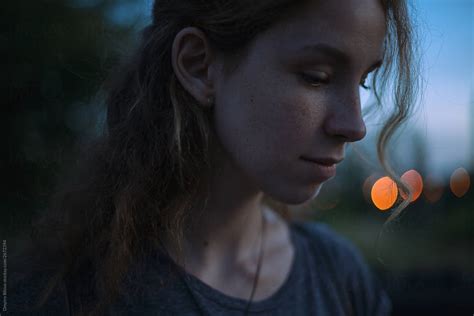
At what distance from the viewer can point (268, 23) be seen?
816mm

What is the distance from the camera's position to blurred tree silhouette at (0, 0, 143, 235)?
991mm

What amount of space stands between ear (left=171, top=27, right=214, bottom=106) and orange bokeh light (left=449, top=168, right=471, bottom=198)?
70cm

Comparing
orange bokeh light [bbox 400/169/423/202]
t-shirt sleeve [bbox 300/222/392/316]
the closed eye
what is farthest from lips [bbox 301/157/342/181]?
t-shirt sleeve [bbox 300/222/392/316]

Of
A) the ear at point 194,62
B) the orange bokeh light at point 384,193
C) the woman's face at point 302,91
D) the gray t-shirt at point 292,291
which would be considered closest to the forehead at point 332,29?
the woman's face at point 302,91

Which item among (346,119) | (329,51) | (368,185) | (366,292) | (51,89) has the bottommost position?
(366,292)

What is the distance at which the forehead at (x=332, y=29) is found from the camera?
783mm

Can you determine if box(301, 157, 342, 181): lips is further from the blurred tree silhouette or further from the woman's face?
the blurred tree silhouette

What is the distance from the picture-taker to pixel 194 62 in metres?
0.88

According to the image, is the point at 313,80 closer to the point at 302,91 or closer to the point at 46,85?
the point at 302,91

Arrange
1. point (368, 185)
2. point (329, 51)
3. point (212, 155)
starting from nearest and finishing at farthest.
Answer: point (329, 51) → point (212, 155) → point (368, 185)

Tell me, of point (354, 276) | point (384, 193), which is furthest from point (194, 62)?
point (354, 276)

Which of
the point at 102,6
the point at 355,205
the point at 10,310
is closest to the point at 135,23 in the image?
the point at 102,6

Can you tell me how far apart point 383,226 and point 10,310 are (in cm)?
81

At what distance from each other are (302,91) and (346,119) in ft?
0.31
